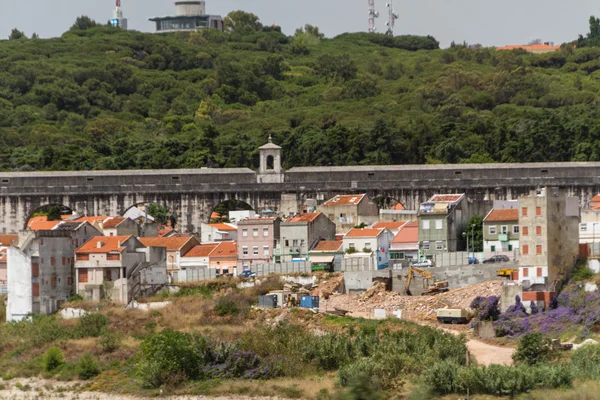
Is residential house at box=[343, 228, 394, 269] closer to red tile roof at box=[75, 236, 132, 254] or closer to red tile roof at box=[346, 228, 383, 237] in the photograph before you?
red tile roof at box=[346, 228, 383, 237]

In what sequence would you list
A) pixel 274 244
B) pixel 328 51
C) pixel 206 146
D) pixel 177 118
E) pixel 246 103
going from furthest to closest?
pixel 328 51 → pixel 246 103 → pixel 177 118 → pixel 206 146 → pixel 274 244

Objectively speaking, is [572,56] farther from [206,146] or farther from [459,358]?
[459,358]

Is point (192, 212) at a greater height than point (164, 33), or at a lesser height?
lesser

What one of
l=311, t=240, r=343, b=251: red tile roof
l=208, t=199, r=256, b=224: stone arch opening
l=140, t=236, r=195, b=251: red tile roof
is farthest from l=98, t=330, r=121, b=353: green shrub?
l=208, t=199, r=256, b=224: stone arch opening

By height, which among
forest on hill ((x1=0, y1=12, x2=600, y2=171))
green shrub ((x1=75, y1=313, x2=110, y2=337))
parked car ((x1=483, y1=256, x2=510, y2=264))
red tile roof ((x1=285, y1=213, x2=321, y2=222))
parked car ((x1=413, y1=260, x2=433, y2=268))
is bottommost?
green shrub ((x1=75, y1=313, x2=110, y2=337))

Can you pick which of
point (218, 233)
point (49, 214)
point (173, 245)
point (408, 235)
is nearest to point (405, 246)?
point (408, 235)

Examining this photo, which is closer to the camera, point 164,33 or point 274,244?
point 274,244

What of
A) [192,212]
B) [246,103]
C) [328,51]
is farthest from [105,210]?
[328,51]
